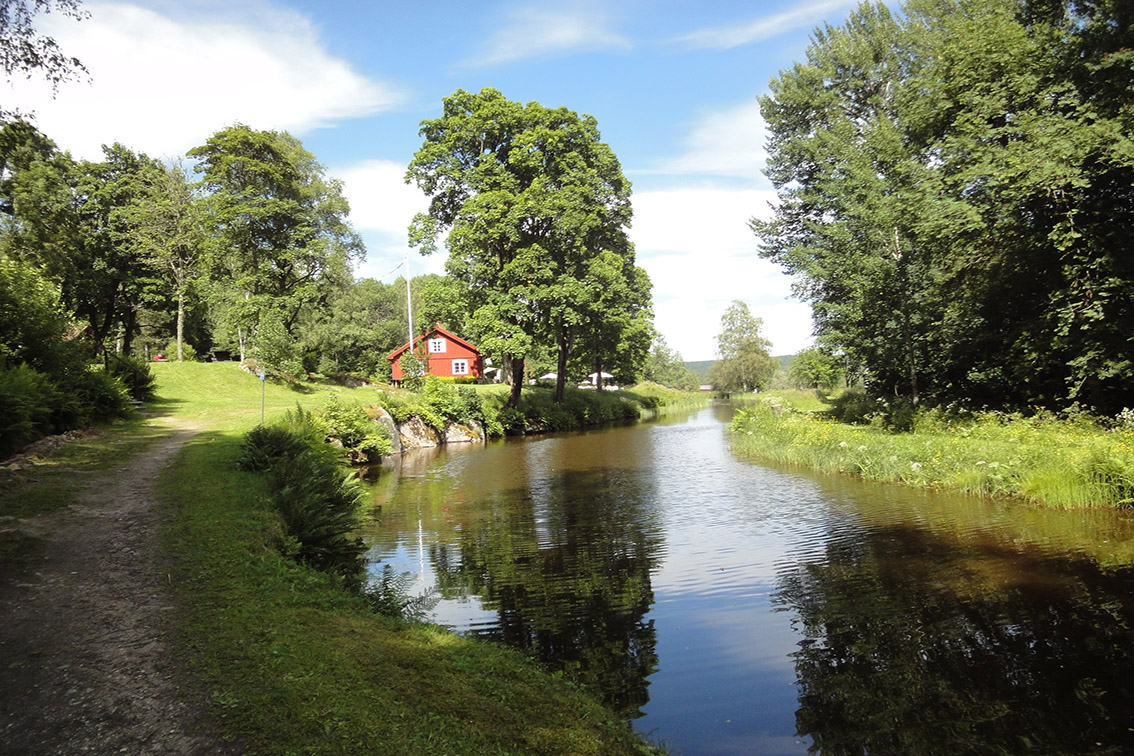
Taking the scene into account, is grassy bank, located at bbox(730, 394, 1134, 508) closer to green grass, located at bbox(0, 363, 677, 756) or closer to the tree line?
green grass, located at bbox(0, 363, 677, 756)

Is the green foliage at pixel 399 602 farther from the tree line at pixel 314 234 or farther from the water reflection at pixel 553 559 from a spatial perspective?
the tree line at pixel 314 234

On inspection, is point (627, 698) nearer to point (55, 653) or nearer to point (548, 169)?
point (55, 653)

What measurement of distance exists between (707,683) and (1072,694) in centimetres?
332

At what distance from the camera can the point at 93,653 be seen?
5492 millimetres

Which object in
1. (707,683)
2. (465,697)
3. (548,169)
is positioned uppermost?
(548,169)

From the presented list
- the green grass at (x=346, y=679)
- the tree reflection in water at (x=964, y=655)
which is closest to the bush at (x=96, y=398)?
the green grass at (x=346, y=679)

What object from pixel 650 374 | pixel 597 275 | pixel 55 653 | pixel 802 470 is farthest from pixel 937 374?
pixel 650 374

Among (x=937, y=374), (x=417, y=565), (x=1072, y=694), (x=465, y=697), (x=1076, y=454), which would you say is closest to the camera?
(x=465, y=697)

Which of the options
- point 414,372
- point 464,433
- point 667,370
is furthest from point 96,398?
point 667,370

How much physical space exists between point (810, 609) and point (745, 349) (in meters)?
83.2

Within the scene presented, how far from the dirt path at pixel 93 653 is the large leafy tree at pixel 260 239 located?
29418 millimetres

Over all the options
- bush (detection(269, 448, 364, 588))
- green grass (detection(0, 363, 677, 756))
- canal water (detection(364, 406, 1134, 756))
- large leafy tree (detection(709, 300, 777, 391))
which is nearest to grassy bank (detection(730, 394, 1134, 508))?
canal water (detection(364, 406, 1134, 756))

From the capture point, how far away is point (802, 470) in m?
20.6

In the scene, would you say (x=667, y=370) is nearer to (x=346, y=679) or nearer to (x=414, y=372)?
(x=414, y=372)
